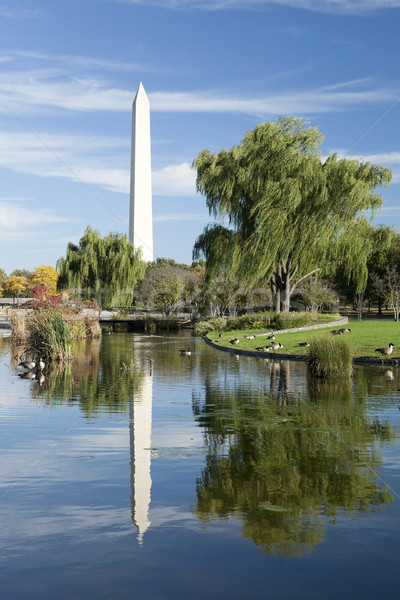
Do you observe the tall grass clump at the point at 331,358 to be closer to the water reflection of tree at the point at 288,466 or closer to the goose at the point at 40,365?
the water reflection of tree at the point at 288,466

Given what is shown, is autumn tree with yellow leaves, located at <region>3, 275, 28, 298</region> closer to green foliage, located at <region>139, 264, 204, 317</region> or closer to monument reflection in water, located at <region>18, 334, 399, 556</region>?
green foliage, located at <region>139, 264, 204, 317</region>

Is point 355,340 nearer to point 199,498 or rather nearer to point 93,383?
point 93,383

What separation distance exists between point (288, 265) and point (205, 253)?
582 centimetres

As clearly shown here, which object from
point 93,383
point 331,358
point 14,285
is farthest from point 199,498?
→ point 14,285

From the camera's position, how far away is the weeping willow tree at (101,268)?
5778cm

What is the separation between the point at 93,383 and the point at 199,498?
10.3 m

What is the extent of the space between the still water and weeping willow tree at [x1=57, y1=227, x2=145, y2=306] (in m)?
45.0

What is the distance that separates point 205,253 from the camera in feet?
141

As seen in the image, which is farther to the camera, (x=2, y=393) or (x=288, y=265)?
(x=288, y=265)

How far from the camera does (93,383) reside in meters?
16.3

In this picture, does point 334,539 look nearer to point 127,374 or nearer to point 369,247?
A: point 127,374

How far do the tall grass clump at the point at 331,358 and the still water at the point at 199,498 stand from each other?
4777 millimetres

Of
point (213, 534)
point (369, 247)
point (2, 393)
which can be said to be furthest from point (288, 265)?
point (213, 534)

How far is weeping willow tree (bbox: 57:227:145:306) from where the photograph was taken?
57.8 meters
